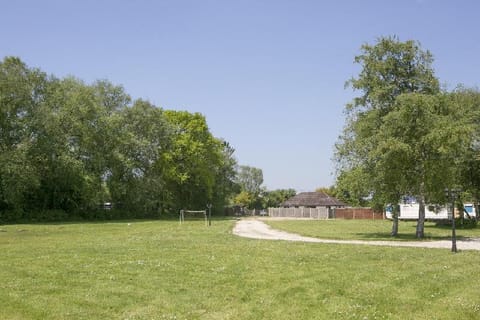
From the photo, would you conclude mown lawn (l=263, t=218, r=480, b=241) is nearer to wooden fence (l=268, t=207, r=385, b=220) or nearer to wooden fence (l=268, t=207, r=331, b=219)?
wooden fence (l=268, t=207, r=385, b=220)

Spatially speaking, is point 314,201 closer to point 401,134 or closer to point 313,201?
point 313,201

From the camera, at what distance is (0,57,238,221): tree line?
2186 inches

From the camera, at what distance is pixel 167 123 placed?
74.8 meters

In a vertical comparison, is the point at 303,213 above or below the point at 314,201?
below

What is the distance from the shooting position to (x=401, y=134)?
3170cm

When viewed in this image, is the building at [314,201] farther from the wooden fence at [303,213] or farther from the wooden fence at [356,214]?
the wooden fence at [356,214]

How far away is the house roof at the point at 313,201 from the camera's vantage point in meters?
99.6

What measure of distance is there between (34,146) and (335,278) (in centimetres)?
4903

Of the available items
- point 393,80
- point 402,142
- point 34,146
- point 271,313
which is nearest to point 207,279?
point 271,313

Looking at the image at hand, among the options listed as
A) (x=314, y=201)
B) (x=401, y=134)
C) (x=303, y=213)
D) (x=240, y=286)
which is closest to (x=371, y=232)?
(x=401, y=134)

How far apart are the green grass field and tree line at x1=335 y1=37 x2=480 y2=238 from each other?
37.2 ft

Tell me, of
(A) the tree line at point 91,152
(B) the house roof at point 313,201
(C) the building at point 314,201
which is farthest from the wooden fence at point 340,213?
(A) the tree line at point 91,152

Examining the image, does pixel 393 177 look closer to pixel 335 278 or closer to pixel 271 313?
pixel 335 278

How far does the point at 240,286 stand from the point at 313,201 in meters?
87.6
